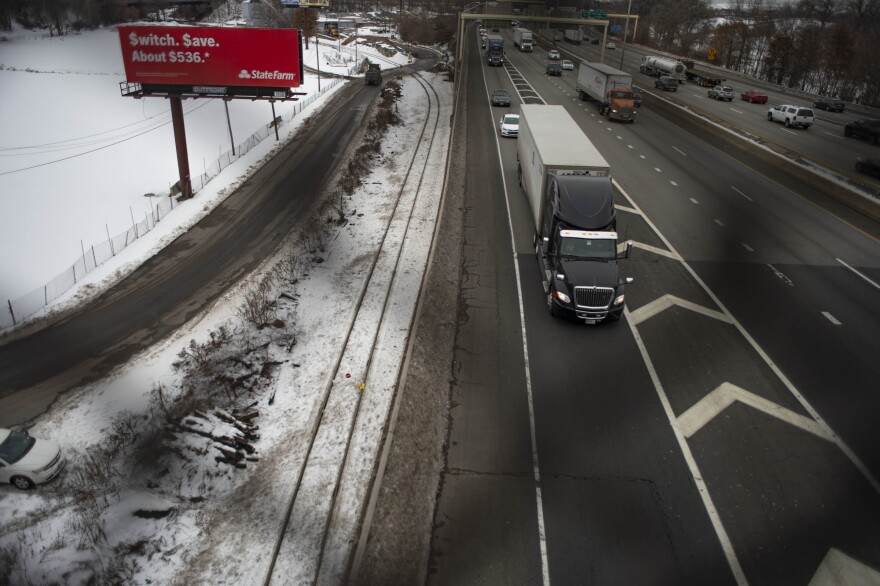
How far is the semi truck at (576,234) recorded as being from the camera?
16922 millimetres

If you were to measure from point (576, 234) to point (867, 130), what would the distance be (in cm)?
3908

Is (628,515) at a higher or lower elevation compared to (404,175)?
lower

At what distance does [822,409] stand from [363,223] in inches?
757

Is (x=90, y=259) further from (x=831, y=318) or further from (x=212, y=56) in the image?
(x=831, y=318)

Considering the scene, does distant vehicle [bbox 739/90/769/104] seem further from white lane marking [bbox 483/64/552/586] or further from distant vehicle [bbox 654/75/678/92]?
white lane marking [bbox 483/64/552/586]

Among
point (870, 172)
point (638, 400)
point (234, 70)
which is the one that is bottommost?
point (638, 400)

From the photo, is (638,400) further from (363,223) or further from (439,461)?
(363,223)

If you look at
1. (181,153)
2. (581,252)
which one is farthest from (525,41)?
(581,252)

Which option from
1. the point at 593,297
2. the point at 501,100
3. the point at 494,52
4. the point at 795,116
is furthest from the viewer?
the point at 494,52

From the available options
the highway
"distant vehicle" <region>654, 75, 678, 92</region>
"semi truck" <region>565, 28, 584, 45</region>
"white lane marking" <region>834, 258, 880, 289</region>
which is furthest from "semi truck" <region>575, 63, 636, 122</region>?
"semi truck" <region>565, 28, 584, 45</region>

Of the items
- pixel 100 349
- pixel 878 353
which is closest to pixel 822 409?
pixel 878 353

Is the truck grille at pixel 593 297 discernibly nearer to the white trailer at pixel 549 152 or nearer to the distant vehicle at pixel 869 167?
the white trailer at pixel 549 152

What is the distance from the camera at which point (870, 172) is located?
1249 inches

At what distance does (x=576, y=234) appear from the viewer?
18047mm
